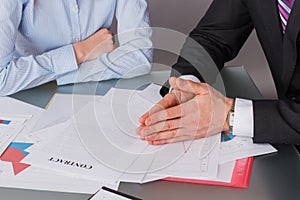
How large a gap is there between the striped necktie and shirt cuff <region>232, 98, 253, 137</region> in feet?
0.96

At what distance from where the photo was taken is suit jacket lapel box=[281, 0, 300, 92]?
1.07m

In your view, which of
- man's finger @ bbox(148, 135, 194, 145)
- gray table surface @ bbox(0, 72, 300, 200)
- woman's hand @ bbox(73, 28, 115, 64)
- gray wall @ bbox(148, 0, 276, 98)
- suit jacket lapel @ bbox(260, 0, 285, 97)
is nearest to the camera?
gray table surface @ bbox(0, 72, 300, 200)

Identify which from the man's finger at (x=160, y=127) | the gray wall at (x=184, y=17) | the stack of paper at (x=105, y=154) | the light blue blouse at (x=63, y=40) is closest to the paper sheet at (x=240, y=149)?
the stack of paper at (x=105, y=154)

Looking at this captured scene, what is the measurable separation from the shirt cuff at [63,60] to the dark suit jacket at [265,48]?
0.96 feet

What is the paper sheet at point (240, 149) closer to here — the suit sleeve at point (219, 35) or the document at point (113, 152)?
the document at point (113, 152)

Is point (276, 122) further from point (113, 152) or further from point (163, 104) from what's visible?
point (113, 152)

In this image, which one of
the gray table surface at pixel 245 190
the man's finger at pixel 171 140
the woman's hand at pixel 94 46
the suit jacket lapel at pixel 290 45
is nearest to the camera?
the gray table surface at pixel 245 190

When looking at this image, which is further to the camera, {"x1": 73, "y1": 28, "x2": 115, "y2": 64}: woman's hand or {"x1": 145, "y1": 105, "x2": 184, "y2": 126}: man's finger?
{"x1": 73, "y1": 28, "x2": 115, "y2": 64}: woman's hand

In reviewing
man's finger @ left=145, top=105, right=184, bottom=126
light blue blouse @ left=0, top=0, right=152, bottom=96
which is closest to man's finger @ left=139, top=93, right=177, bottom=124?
man's finger @ left=145, top=105, right=184, bottom=126

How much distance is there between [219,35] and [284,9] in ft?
0.79

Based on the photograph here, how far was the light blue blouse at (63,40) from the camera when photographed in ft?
3.89

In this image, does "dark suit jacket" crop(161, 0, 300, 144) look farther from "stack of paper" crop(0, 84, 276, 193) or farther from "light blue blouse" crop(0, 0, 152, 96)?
"light blue blouse" crop(0, 0, 152, 96)

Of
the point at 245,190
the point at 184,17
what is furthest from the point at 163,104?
the point at 184,17

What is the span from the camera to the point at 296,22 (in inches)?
42.3
